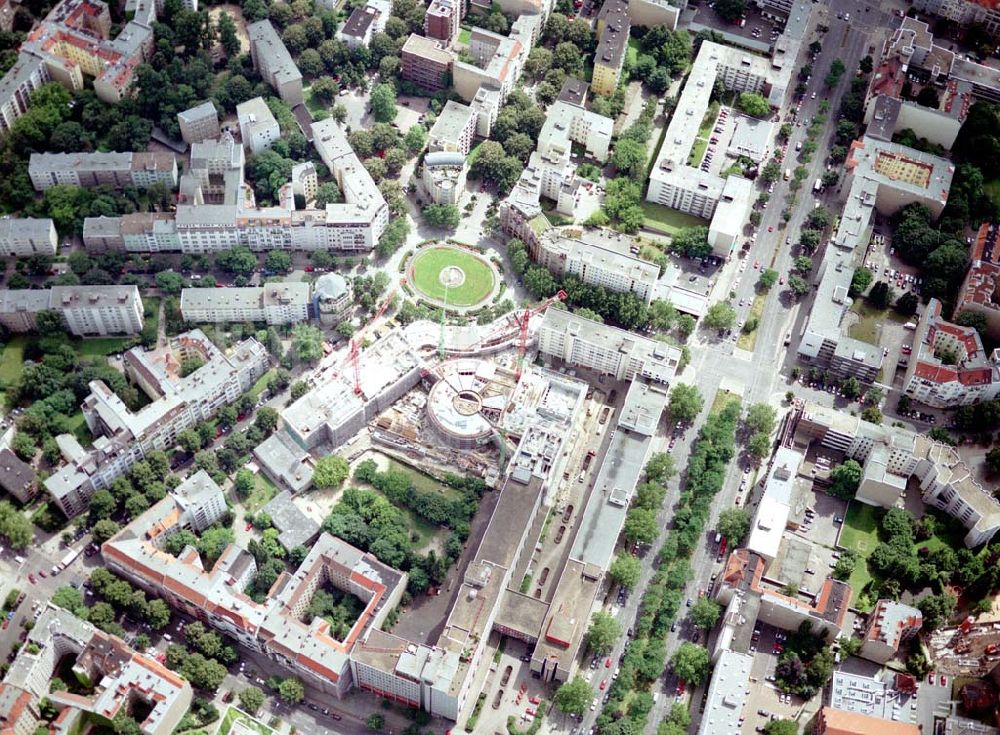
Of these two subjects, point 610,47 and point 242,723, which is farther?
point 610,47

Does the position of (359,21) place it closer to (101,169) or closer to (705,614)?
(101,169)

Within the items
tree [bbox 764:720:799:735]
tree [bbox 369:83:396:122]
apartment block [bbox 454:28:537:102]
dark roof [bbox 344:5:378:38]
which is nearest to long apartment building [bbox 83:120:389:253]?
tree [bbox 369:83:396:122]

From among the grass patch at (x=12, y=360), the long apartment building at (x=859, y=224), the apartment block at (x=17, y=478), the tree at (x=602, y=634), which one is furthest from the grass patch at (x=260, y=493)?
the long apartment building at (x=859, y=224)

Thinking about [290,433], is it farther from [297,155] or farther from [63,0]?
[63,0]

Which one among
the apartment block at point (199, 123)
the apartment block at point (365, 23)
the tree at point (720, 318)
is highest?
the apartment block at point (365, 23)

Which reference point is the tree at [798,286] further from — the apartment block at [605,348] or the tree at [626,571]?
the tree at [626,571]

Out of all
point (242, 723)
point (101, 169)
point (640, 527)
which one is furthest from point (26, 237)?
point (640, 527)
